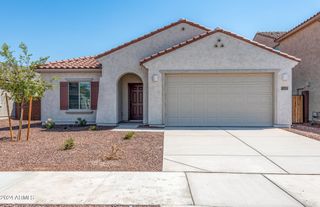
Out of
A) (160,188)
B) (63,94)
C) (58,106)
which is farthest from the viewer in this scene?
(58,106)

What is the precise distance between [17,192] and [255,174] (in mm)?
5267

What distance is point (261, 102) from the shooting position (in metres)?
14.5

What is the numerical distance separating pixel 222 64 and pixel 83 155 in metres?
9.57

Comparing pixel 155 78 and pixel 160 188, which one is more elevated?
pixel 155 78

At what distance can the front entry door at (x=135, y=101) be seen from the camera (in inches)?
686

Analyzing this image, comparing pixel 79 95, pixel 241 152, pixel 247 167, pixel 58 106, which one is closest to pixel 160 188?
pixel 247 167

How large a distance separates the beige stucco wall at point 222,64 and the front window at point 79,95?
441 centimetres

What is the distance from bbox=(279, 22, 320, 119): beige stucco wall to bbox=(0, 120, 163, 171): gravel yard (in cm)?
1162

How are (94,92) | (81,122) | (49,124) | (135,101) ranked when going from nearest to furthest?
(49,124) < (81,122) < (94,92) < (135,101)

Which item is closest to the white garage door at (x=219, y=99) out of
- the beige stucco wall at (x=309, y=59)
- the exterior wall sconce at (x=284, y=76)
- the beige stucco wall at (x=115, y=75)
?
the exterior wall sconce at (x=284, y=76)

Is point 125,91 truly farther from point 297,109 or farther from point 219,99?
point 297,109

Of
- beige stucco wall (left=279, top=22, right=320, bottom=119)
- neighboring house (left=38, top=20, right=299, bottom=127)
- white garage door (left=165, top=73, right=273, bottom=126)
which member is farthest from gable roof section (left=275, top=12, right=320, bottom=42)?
white garage door (left=165, top=73, right=273, bottom=126)

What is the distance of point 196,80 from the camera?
14633 mm

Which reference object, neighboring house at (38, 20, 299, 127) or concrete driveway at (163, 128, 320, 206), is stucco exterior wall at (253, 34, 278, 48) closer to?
neighboring house at (38, 20, 299, 127)
